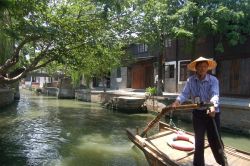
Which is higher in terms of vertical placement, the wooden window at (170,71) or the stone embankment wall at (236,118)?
the wooden window at (170,71)

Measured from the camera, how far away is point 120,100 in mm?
25672

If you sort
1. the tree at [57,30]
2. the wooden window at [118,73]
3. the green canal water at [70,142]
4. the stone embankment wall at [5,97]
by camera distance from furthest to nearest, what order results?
the wooden window at [118,73] < the stone embankment wall at [5,97] < the tree at [57,30] < the green canal water at [70,142]

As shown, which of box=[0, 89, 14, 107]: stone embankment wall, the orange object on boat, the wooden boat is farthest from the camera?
box=[0, 89, 14, 107]: stone embankment wall

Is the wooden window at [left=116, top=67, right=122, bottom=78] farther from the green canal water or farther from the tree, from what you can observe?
the tree

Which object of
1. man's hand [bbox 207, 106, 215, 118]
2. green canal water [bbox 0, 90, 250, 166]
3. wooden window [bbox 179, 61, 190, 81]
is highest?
wooden window [bbox 179, 61, 190, 81]

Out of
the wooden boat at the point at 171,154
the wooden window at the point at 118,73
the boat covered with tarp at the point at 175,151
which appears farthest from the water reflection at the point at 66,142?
the wooden window at the point at 118,73

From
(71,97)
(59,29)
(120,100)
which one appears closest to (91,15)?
(59,29)

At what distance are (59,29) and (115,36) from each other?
16.2ft

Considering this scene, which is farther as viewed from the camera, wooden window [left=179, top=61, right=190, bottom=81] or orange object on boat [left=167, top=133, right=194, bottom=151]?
wooden window [left=179, top=61, right=190, bottom=81]

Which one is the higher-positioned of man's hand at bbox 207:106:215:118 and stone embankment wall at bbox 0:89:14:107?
man's hand at bbox 207:106:215:118

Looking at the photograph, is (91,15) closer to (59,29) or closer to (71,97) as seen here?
(59,29)

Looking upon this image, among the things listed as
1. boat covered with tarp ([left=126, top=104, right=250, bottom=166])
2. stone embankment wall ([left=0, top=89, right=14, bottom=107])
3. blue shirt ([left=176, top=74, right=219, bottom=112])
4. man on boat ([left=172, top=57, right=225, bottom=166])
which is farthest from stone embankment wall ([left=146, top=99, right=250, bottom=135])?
stone embankment wall ([left=0, top=89, right=14, bottom=107])

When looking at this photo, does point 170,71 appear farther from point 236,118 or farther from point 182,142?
point 182,142

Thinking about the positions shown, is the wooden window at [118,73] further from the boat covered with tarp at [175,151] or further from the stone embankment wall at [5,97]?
the boat covered with tarp at [175,151]
